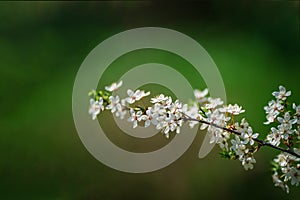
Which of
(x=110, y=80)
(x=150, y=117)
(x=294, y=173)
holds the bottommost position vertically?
(x=294, y=173)

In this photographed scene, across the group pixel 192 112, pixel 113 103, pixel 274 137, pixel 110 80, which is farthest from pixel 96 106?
pixel 110 80

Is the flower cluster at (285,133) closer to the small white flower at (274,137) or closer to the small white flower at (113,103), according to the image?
the small white flower at (274,137)

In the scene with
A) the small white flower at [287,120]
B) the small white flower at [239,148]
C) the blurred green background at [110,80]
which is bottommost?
the small white flower at [239,148]

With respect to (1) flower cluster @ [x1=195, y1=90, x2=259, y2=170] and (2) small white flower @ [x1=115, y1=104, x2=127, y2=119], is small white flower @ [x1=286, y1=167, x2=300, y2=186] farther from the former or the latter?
(2) small white flower @ [x1=115, y1=104, x2=127, y2=119]

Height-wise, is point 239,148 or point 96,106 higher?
point 96,106

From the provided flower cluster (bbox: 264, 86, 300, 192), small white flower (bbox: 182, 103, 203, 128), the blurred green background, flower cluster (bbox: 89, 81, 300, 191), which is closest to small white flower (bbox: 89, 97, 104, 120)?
flower cluster (bbox: 89, 81, 300, 191)

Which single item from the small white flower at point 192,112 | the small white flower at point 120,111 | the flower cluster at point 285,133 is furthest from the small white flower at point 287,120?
the small white flower at point 120,111

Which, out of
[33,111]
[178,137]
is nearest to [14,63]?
[33,111]

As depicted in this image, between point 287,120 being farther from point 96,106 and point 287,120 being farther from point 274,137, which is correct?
point 96,106
